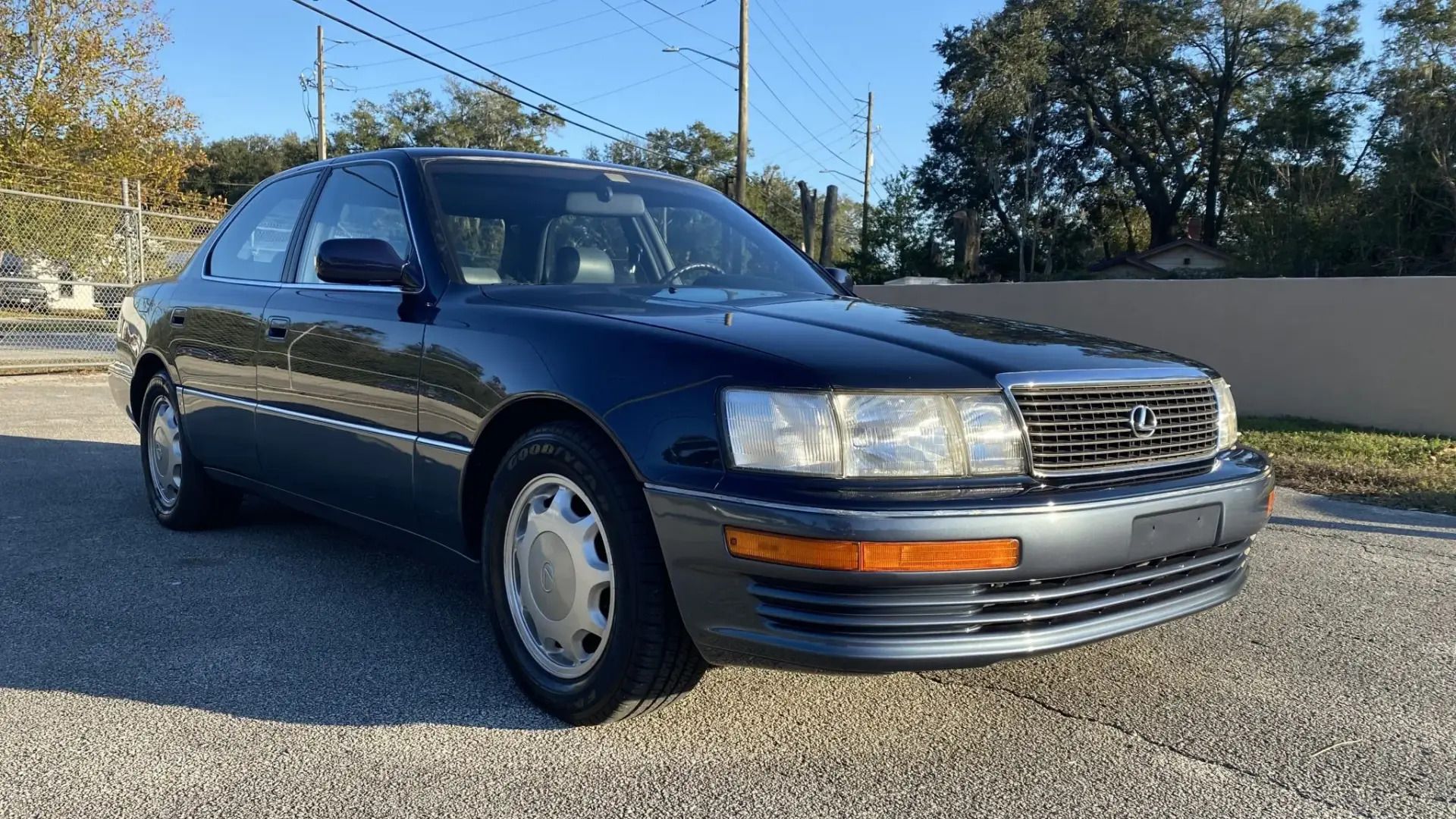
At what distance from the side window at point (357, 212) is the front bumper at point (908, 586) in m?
1.71

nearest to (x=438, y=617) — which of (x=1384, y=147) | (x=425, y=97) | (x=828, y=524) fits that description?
(x=828, y=524)

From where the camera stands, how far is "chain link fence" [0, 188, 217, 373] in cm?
1295

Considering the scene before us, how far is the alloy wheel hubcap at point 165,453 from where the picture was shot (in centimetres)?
488

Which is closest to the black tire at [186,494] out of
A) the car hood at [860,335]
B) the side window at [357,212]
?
the side window at [357,212]

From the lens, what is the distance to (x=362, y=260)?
11.0 ft

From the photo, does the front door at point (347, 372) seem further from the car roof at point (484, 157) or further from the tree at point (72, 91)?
the tree at point (72, 91)

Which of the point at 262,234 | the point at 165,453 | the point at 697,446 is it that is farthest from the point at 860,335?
the point at 165,453

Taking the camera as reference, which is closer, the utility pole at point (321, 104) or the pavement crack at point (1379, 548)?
the pavement crack at point (1379, 548)

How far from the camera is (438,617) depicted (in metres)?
3.74

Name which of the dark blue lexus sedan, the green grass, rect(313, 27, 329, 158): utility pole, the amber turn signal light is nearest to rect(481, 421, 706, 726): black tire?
the dark blue lexus sedan

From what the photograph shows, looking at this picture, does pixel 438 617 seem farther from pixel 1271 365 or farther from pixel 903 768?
pixel 1271 365

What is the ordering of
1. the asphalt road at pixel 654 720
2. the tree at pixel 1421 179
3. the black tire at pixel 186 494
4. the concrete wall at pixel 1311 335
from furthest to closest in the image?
the tree at pixel 1421 179 < the concrete wall at pixel 1311 335 < the black tire at pixel 186 494 < the asphalt road at pixel 654 720

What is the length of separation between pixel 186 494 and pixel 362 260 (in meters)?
2.06

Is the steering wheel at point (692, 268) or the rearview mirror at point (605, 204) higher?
the rearview mirror at point (605, 204)
